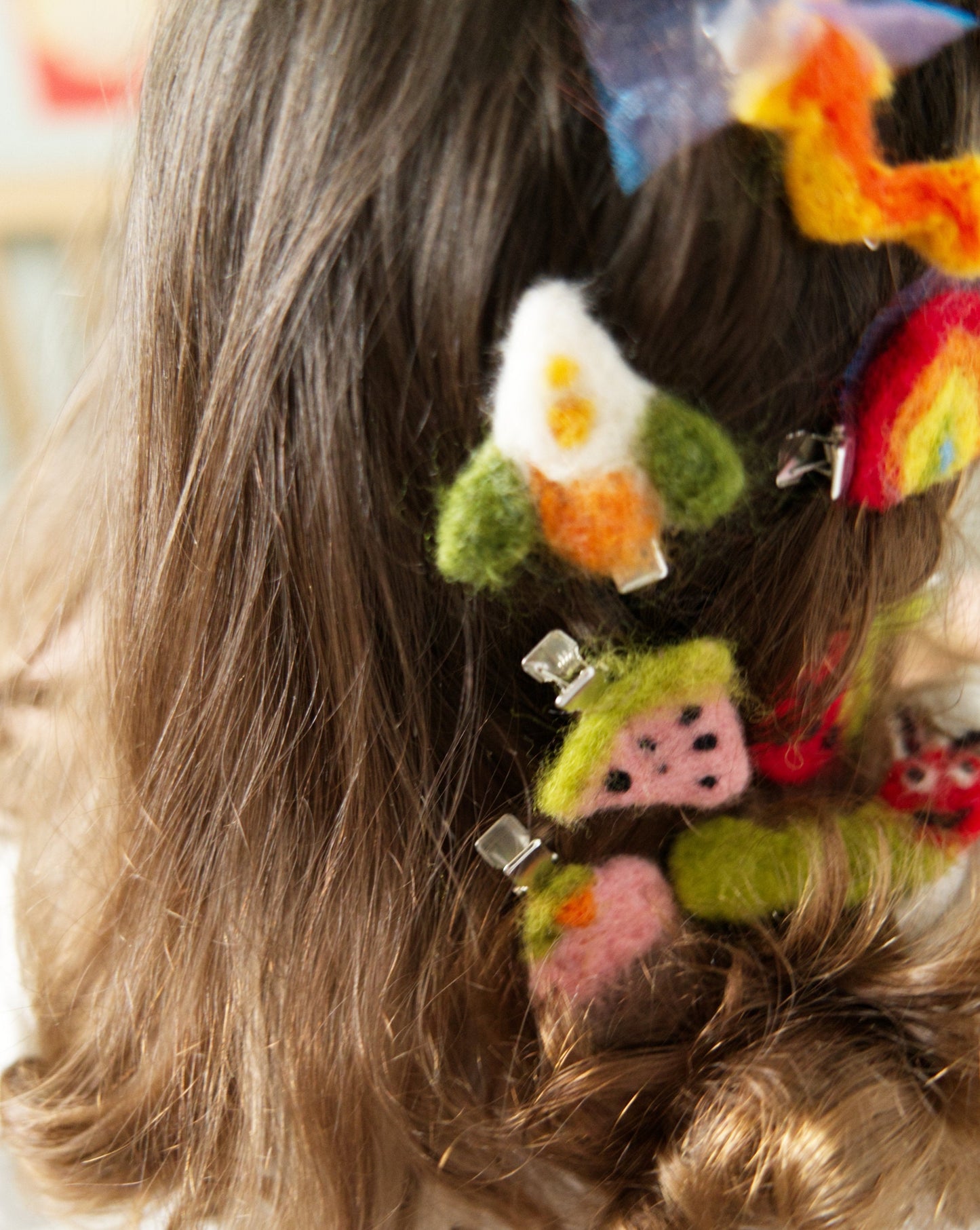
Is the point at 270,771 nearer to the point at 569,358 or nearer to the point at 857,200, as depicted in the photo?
the point at 569,358

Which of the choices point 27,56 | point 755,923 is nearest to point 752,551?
point 755,923

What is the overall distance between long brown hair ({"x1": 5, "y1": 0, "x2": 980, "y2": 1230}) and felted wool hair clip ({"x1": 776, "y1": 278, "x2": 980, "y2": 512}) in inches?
0.6

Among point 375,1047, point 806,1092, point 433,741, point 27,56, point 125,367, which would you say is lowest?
point 806,1092

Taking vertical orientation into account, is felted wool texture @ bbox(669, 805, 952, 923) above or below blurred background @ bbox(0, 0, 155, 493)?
below

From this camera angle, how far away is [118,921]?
1.98 ft

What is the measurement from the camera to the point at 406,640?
48 cm

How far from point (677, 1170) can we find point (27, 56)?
178cm

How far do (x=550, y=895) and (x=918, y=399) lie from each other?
0.31m

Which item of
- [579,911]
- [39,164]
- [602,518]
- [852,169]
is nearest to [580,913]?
[579,911]

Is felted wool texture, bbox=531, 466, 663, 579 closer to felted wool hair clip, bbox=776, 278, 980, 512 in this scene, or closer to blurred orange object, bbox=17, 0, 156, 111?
felted wool hair clip, bbox=776, 278, 980, 512


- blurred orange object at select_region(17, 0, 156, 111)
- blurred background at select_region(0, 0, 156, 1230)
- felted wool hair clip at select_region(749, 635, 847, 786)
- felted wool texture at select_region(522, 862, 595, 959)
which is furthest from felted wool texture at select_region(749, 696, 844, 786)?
blurred orange object at select_region(17, 0, 156, 111)

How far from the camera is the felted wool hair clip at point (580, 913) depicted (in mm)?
485

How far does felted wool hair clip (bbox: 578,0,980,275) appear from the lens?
40 cm

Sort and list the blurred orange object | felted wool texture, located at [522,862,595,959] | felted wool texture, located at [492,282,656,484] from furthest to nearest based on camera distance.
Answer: the blurred orange object → felted wool texture, located at [522,862,595,959] → felted wool texture, located at [492,282,656,484]
